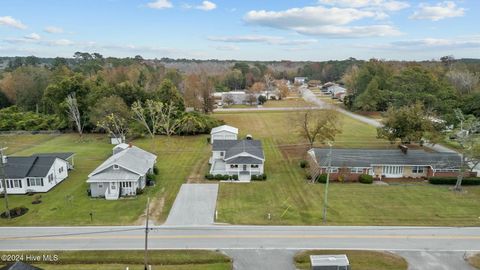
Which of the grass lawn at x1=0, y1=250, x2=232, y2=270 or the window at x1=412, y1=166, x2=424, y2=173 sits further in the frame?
the window at x1=412, y1=166, x2=424, y2=173

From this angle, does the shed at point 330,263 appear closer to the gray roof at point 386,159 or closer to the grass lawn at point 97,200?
the grass lawn at point 97,200

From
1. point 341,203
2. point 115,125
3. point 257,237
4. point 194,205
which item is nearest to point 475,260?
point 341,203

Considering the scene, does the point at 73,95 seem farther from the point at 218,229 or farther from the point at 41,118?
the point at 218,229

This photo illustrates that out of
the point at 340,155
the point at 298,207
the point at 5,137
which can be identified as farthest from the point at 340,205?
the point at 5,137

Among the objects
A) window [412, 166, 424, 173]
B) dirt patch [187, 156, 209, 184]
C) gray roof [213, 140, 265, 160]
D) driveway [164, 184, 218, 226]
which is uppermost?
gray roof [213, 140, 265, 160]

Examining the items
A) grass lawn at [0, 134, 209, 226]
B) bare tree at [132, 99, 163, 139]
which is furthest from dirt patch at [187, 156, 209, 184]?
bare tree at [132, 99, 163, 139]

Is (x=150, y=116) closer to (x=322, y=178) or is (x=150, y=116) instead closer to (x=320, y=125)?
(x=320, y=125)

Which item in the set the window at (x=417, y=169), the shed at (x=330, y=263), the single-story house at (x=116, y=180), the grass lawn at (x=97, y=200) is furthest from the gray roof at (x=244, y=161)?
the shed at (x=330, y=263)

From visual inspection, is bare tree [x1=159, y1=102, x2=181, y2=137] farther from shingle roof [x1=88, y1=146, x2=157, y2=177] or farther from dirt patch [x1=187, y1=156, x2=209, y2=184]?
shingle roof [x1=88, y1=146, x2=157, y2=177]
